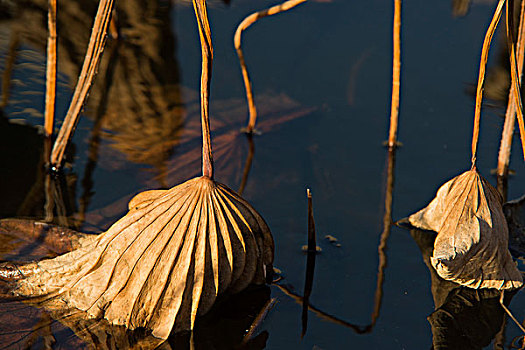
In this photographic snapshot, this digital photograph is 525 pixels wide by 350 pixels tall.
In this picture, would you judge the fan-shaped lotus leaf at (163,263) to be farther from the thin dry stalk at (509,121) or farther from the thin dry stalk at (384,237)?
the thin dry stalk at (509,121)

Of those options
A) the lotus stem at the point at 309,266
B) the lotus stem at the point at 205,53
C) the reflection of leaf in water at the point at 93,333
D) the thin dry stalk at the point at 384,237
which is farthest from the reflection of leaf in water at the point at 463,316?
the lotus stem at the point at 205,53

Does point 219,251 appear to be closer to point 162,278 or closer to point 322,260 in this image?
point 162,278

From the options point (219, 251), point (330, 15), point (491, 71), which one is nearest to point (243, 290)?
point (219, 251)

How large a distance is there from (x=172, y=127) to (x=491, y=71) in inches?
57.7

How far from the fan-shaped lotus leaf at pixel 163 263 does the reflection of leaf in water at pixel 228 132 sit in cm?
58

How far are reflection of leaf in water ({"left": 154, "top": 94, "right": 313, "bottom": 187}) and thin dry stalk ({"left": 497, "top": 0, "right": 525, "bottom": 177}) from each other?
2.49 feet

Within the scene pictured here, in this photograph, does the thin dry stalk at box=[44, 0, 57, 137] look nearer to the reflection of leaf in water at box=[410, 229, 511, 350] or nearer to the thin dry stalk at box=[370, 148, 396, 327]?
the thin dry stalk at box=[370, 148, 396, 327]

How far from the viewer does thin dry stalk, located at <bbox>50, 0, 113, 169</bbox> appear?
1907 mm

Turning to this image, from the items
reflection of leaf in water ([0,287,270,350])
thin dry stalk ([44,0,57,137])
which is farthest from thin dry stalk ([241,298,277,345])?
thin dry stalk ([44,0,57,137])

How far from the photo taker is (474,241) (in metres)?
1.66

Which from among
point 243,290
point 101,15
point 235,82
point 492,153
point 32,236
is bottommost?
point 243,290

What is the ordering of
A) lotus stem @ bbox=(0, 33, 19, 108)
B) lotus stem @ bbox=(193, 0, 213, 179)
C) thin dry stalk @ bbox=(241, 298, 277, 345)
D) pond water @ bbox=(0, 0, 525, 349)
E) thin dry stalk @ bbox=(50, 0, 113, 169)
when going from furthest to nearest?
lotus stem @ bbox=(0, 33, 19, 108) → thin dry stalk @ bbox=(50, 0, 113, 169) → pond water @ bbox=(0, 0, 525, 349) → thin dry stalk @ bbox=(241, 298, 277, 345) → lotus stem @ bbox=(193, 0, 213, 179)

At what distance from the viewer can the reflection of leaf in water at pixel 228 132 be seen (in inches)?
85.7

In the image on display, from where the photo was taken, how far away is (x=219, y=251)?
4.92 feet
